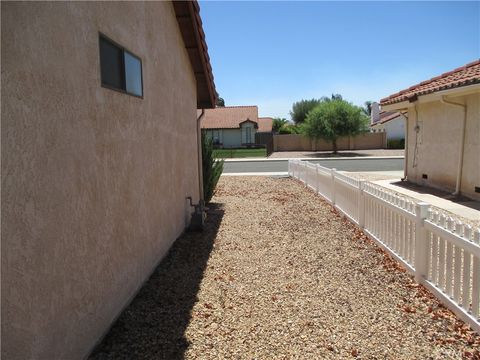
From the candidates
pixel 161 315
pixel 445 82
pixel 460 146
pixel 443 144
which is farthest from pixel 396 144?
pixel 161 315

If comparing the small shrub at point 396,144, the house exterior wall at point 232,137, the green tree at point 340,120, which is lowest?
the small shrub at point 396,144

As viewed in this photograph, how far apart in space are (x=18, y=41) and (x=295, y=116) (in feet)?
215

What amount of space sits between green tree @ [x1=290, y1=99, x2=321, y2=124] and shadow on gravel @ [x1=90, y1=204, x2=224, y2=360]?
60887 mm

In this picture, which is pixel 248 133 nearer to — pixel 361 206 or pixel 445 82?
pixel 445 82

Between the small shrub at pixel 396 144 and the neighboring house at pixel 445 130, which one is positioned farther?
the small shrub at pixel 396 144

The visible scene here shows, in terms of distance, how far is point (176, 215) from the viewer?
23.2 ft

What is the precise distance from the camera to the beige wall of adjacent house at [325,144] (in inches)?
1607

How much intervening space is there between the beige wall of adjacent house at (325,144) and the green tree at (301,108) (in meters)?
24.0

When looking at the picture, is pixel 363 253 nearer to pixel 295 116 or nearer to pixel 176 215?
pixel 176 215

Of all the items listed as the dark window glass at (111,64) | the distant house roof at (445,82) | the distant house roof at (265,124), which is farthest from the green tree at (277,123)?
the dark window glass at (111,64)

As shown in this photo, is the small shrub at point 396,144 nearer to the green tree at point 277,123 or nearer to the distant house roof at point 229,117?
the distant house roof at point 229,117

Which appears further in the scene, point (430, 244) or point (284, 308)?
point (430, 244)

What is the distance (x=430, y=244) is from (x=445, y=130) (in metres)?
8.39

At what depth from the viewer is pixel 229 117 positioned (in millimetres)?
49406
